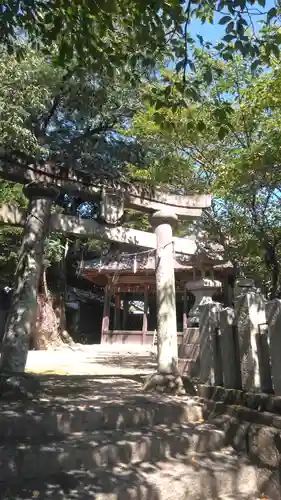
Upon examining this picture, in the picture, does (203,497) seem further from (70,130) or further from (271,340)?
(70,130)

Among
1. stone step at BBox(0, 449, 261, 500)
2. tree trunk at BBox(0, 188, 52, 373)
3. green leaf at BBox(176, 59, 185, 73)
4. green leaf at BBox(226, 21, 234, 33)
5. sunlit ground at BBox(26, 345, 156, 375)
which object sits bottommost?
stone step at BBox(0, 449, 261, 500)

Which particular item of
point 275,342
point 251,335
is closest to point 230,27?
point 275,342

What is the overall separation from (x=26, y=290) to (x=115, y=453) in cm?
273

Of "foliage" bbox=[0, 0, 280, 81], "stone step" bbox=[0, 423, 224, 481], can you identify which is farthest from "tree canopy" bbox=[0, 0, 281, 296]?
"stone step" bbox=[0, 423, 224, 481]

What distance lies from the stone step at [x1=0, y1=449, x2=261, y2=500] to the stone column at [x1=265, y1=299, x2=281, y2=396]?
879 mm

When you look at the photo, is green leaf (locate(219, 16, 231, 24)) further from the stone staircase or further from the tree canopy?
the stone staircase

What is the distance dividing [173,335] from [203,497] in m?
3.19

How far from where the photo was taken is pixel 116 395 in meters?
5.75

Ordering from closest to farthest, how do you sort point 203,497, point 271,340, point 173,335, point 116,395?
1. point 203,497
2. point 271,340
3. point 116,395
4. point 173,335

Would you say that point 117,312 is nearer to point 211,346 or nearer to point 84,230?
point 84,230

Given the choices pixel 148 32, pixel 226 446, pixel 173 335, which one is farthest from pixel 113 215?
pixel 226 446

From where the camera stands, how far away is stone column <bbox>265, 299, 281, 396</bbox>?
4164 millimetres

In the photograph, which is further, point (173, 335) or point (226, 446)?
point (173, 335)

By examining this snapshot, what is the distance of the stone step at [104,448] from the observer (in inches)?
143
